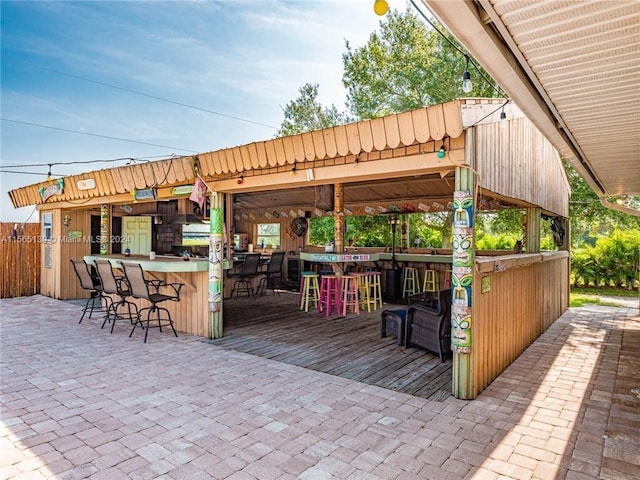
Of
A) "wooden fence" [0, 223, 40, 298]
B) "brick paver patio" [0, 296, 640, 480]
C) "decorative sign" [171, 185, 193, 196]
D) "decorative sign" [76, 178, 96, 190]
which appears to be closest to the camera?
"brick paver patio" [0, 296, 640, 480]

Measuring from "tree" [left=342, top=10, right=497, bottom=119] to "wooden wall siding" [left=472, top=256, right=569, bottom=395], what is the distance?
7.38 meters

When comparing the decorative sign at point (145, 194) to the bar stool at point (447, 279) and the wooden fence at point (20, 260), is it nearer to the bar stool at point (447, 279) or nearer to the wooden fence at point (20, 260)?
the wooden fence at point (20, 260)

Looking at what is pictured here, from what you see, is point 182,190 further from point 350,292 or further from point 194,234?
point 194,234

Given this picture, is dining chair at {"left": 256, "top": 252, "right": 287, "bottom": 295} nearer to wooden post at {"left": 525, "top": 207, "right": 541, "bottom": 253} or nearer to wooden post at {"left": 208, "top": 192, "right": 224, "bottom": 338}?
wooden post at {"left": 208, "top": 192, "right": 224, "bottom": 338}

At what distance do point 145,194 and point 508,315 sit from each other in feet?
18.5

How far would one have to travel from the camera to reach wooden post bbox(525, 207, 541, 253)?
6215 millimetres

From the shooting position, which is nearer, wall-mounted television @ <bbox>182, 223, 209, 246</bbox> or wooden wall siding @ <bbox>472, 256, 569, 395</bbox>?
wooden wall siding @ <bbox>472, 256, 569, 395</bbox>

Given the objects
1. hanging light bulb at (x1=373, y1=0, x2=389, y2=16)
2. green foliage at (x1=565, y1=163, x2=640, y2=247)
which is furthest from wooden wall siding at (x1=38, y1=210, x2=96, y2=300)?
green foliage at (x1=565, y1=163, x2=640, y2=247)

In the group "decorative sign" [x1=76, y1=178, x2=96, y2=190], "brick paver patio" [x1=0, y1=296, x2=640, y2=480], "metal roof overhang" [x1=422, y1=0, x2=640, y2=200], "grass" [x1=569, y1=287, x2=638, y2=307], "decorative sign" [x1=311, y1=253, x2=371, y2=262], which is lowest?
"grass" [x1=569, y1=287, x2=638, y2=307]

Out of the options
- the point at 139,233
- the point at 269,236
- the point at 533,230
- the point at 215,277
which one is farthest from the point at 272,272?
the point at 533,230

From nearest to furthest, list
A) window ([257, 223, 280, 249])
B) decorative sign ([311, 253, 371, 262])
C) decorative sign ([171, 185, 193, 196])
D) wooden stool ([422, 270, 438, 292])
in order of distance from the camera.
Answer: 1. decorative sign ([171, 185, 193, 196])
2. decorative sign ([311, 253, 371, 262])
3. wooden stool ([422, 270, 438, 292])
4. window ([257, 223, 280, 249])

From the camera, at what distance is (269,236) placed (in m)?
12.9

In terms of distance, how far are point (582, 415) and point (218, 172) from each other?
15.1 ft

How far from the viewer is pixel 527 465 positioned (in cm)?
244
